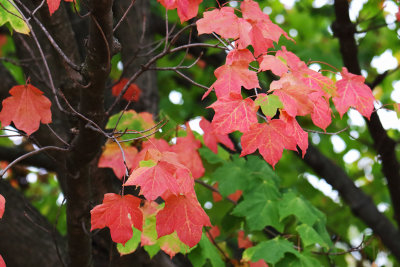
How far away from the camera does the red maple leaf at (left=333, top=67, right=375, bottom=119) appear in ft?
6.68

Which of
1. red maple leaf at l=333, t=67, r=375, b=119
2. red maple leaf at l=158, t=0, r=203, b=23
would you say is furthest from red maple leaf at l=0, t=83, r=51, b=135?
red maple leaf at l=333, t=67, r=375, b=119

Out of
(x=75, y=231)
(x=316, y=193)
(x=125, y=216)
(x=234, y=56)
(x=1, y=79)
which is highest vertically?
(x=234, y=56)

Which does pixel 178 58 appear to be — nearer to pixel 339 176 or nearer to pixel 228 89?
pixel 339 176

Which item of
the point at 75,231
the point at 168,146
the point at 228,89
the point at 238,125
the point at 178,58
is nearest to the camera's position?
the point at 238,125

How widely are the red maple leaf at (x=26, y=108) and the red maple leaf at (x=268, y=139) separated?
92 centimetres

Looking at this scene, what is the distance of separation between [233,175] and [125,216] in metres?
1.19

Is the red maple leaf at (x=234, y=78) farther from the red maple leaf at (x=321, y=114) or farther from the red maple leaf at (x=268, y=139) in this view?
the red maple leaf at (x=321, y=114)

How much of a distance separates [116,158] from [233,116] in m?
1.14

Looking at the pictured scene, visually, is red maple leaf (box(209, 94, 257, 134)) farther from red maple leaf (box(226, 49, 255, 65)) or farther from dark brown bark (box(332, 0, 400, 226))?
dark brown bark (box(332, 0, 400, 226))

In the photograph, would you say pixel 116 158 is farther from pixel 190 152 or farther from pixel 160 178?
pixel 160 178

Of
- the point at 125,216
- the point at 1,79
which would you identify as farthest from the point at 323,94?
the point at 1,79

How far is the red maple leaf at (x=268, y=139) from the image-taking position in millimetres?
1730

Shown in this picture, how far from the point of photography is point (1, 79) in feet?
9.87

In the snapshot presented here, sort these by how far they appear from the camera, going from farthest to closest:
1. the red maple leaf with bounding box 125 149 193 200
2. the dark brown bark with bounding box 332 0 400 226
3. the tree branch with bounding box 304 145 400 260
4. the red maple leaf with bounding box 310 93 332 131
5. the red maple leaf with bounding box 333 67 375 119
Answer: the tree branch with bounding box 304 145 400 260
the dark brown bark with bounding box 332 0 400 226
the red maple leaf with bounding box 333 67 375 119
the red maple leaf with bounding box 310 93 332 131
the red maple leaf with bounding box 125 149 193 200
